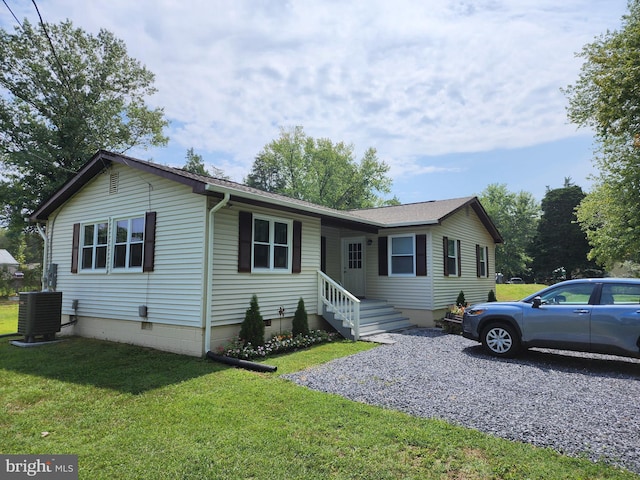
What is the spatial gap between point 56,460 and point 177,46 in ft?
28.2

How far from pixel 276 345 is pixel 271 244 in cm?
236

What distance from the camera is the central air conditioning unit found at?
8891mm

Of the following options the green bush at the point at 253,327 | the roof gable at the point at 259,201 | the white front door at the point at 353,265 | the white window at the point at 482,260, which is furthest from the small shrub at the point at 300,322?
the white window at the point at 482,260

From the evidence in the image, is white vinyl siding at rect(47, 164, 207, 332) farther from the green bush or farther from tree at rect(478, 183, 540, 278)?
tree at rect(478, 183, 540, 278)

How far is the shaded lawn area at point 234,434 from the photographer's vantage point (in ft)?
10.3

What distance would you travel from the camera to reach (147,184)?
8734 mm

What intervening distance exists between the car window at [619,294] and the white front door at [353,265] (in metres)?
7.41

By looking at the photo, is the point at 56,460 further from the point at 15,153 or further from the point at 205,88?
the point at 15,153

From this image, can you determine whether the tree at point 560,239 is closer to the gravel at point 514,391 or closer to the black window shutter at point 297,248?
the gravel at point 514,391

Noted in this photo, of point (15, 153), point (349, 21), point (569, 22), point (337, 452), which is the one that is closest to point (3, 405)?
point (337, 452)

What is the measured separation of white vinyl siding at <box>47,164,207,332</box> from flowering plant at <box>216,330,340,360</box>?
0.86 meters

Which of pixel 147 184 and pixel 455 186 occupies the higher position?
pixel 455 186

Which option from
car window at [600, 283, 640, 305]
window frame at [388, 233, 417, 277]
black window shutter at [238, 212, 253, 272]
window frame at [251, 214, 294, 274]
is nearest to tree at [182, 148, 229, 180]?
window frame at [388, 233, 417, 277]

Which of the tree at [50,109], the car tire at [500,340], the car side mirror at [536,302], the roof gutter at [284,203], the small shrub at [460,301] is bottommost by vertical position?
the car tire at [500,340]
